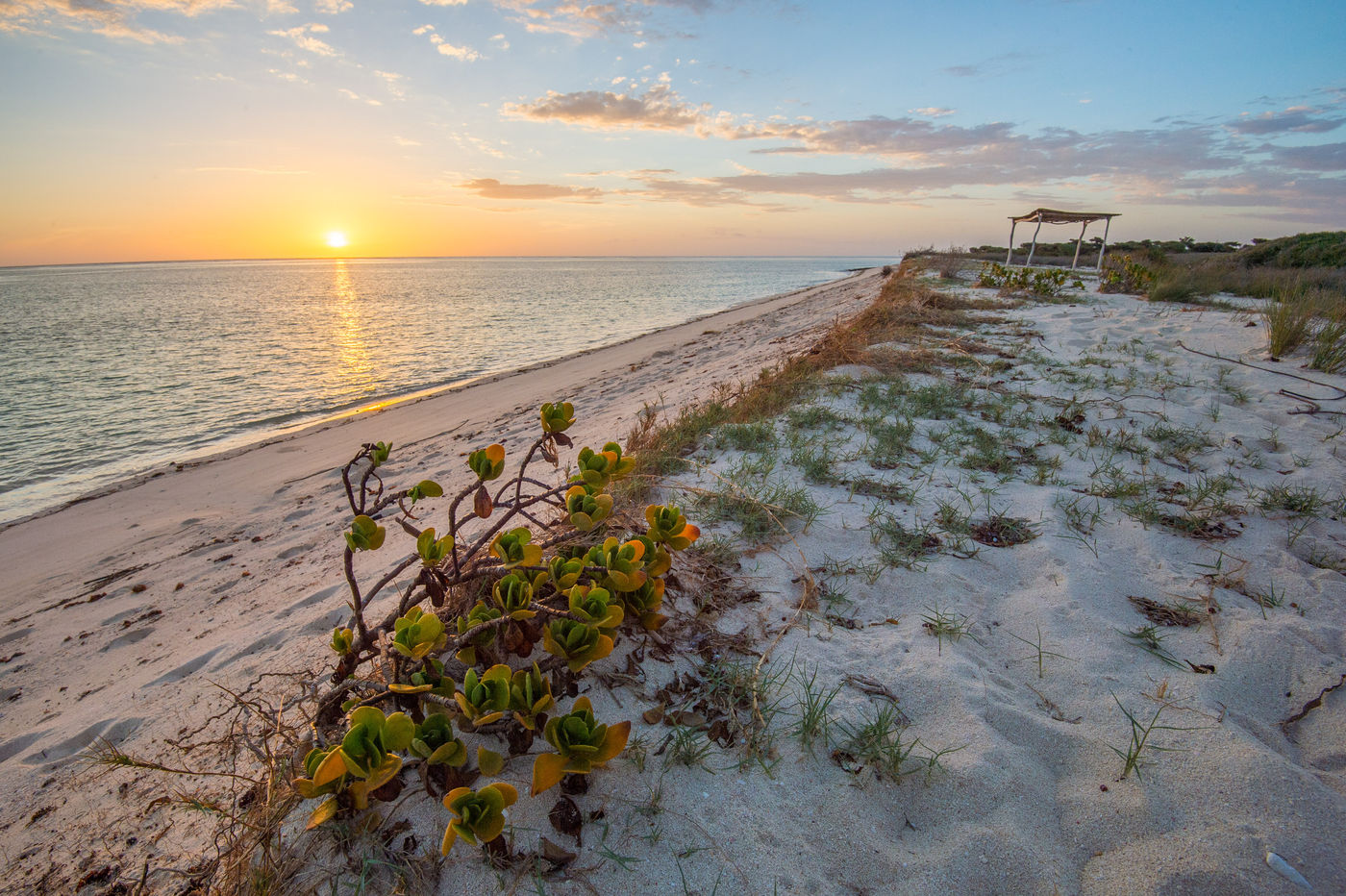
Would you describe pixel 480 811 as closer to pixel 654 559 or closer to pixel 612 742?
pixel 612 742

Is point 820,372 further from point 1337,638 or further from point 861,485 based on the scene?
point 1337,638

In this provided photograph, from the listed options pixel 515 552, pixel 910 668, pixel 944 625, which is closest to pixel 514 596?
pixel 515 552

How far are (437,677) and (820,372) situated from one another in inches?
162

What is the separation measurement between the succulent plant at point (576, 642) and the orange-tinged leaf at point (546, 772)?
210 millimetres

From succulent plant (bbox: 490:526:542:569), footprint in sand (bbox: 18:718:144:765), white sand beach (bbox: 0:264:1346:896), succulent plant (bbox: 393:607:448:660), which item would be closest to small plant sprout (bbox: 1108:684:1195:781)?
white sand beach (bbox: 0:264:1346:896)

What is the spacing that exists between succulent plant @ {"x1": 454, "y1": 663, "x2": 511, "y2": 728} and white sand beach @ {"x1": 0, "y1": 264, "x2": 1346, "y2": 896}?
1.05 ft

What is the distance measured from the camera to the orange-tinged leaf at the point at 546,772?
996 millimetres

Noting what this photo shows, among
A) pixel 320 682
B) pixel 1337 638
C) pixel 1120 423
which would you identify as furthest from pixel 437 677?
pixel 1120 423

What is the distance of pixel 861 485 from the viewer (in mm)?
2805

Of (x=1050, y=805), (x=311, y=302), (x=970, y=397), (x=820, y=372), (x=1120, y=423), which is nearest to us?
(x=1050, y=805)

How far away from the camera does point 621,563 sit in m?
1.37

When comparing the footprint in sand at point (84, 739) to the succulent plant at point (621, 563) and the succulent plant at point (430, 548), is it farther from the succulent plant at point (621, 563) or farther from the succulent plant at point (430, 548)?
the succulent plant at point (621, 563)

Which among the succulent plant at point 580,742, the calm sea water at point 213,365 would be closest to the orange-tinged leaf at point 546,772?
the succulent plant at point 580,742

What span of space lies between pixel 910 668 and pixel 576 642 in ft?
3.43
